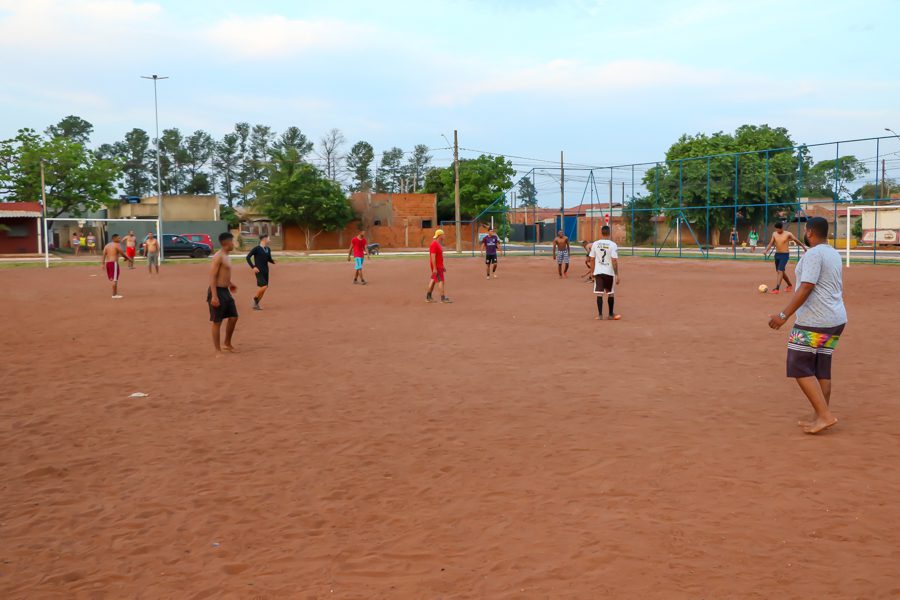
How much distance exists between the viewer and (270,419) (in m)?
7.18

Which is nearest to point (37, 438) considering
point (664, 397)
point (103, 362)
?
point (103, 362)

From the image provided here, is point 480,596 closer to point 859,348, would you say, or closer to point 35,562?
point 35,562

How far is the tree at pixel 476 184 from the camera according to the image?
72.0 meters

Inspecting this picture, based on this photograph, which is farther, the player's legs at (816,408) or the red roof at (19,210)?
the red roof at (19,210)

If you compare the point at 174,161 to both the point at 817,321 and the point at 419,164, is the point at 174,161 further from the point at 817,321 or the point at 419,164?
the point at 817,321

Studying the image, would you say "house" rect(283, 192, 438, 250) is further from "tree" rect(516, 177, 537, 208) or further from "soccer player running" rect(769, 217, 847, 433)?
"soccer player running" rect(769, 217, 847, 433)

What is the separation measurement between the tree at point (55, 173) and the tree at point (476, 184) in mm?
29326

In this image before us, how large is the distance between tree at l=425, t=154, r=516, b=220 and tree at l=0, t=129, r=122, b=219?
29326 millimetres

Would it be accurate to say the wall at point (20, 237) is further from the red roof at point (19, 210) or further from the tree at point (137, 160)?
the tree at point (137, 160)

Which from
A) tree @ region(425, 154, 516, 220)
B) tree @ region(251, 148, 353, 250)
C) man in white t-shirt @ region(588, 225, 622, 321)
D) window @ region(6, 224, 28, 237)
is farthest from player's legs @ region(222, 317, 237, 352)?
tree @ region(425, 154, 516, 220)

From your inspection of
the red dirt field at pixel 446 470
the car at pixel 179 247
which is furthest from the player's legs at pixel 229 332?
the car at pixel 179 247

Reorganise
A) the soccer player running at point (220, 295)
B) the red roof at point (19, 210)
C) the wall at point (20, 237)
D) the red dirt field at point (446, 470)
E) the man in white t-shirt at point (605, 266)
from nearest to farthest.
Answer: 1. the red dirt field at point (446, 470)
2. the soccer player running at point (220, 295)
3. the man in white t-shirt at point (605, 266)
4. the red roof at point (19, 210)
5. the wall at point (20, 237)

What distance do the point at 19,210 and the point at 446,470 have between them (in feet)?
181

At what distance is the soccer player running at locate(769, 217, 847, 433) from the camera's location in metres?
6.20
